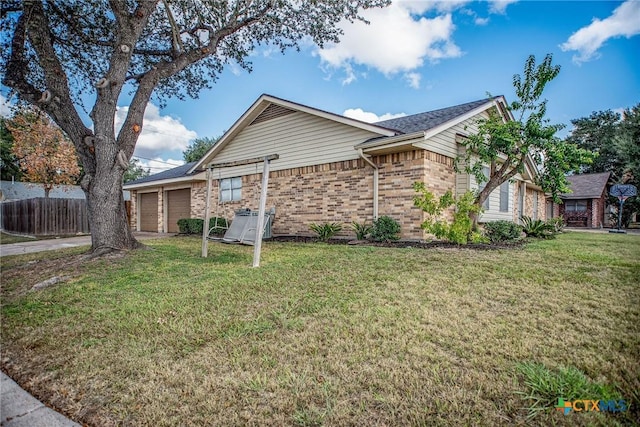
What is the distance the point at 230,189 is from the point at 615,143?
91.3 ft

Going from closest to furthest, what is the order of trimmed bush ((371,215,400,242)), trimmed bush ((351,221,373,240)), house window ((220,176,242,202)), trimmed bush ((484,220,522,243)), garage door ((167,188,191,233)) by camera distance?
trimmed bush ((371,215,400,242)) → trimmed bush ((484,220,522,243)) → trimmed bush ((351,221,373,240)) → house window ((220,176,242,202)) → garage door ((167,188,191,233))

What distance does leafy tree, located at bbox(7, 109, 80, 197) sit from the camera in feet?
58.6

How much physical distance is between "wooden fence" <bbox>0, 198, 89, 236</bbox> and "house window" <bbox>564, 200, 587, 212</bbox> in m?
31.7

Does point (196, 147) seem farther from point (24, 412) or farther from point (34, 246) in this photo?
point (24, 412)

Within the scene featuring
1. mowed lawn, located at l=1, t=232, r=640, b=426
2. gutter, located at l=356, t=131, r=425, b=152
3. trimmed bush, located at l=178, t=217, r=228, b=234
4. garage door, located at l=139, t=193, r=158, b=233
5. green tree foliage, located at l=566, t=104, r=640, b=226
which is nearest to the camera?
mowed lawn, located at l=1, t=232, r=640, b=426

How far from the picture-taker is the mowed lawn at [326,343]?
1.88m

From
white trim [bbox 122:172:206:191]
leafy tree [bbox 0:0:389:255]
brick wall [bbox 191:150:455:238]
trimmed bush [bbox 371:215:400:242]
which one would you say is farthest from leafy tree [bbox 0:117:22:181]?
trimmed bush [bbox 371:215:400:242]

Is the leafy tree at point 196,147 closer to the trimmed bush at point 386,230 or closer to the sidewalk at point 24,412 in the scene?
the trimmed bush at point 386,230

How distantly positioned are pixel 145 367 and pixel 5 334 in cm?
202

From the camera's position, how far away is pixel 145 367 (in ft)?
7.95

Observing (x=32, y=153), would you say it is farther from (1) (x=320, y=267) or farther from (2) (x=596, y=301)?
(2) (x=596, y=301)

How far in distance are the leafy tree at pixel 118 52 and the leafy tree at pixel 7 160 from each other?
18.9m

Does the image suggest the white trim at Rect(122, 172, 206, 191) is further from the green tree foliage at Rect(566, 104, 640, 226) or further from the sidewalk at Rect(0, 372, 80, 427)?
the green tree foliage at Rect(566, 104, 640, 226)

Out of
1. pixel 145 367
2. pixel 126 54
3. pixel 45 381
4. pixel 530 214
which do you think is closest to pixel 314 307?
pixel 145 367
